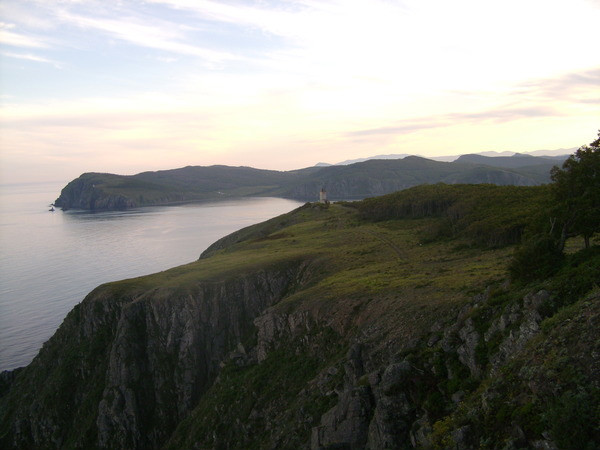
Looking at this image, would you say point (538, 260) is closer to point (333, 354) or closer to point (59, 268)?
point (333, 354)

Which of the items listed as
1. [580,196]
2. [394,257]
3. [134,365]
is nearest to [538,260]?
[580,196]

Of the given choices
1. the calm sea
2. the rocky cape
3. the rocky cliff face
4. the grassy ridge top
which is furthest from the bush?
the calm sea

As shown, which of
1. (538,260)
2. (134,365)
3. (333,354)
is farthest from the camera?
(134,365)

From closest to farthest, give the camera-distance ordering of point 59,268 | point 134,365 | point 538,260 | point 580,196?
point 538,260
point 580,196
point 134,365
point 59,268

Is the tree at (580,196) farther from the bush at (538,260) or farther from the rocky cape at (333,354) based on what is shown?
the rocky cape at (333,354)

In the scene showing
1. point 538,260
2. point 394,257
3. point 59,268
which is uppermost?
point 538,260

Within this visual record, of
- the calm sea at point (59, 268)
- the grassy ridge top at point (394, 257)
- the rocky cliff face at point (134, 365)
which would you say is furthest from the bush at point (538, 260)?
the calm sea at point (59, 268)
